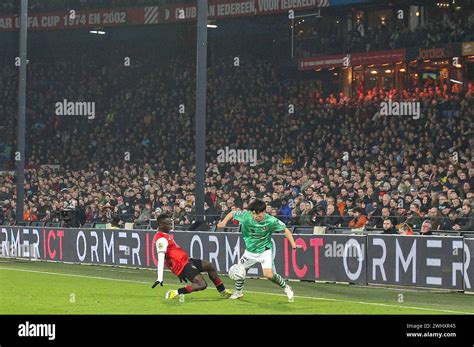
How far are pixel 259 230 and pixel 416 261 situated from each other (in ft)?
14.0

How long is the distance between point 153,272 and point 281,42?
25.4 meters

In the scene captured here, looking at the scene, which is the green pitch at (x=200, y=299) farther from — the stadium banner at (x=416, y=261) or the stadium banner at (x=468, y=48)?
the stadium banner at (x=468, y=48)

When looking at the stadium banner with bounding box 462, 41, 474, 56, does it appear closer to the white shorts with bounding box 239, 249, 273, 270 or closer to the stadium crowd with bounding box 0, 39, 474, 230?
the stadium crowd with bounding box 0, 39, 474, 230

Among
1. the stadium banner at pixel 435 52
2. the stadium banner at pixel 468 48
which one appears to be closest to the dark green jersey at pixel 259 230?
the stadium banner at pixel 468 48

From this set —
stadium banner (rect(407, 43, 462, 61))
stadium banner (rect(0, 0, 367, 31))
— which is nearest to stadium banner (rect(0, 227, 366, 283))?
stadium banner (rect(407, 43, 462, 61))

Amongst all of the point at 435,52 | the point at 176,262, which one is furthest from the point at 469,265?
the point at 435,52

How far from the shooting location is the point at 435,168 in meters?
29.4

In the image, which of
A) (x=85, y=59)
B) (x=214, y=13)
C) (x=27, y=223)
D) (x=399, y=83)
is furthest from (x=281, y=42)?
(x=27, y=223)

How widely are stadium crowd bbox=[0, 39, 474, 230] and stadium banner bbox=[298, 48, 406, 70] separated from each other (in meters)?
1.02

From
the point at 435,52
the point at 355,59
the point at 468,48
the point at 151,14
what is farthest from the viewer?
the point at 151,14

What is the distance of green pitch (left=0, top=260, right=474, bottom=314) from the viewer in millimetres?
Answer: 16859

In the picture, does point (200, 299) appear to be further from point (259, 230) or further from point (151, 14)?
point (151, 14)

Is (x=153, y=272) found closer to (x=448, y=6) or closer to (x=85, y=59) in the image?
(x=448, y=6)

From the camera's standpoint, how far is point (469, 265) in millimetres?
20234
